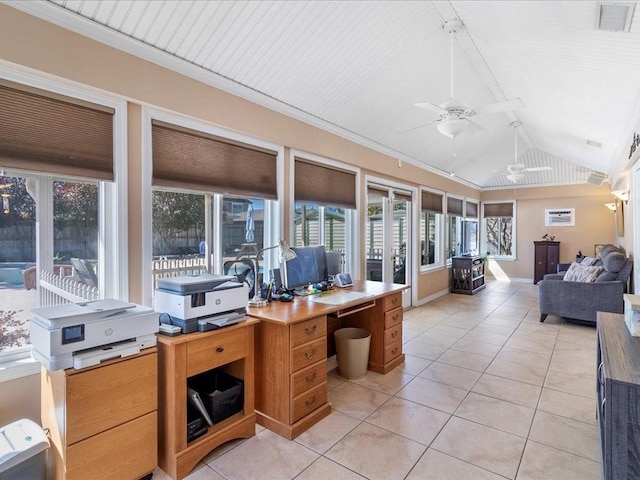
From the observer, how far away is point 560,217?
8.91 metres

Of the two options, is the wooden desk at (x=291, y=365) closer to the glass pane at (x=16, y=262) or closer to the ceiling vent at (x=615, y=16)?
the glass pane at (x=16, y=262)

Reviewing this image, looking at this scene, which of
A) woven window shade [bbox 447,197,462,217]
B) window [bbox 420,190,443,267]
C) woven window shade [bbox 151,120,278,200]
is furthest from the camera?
woven window shade [bbox 447,197,462,217]

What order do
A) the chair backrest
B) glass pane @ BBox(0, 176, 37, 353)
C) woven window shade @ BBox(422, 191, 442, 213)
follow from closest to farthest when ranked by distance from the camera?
glass pane @ BBox(0, 176, 37, 353) → the chair backrest → woven window shade @ BBox(422, 191, 442, 213)

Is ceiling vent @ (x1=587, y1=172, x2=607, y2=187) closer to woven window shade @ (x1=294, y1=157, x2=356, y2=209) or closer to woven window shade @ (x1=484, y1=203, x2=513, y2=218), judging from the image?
woven window shade @ (x1=484, y1=203, x2=513, y2=218)

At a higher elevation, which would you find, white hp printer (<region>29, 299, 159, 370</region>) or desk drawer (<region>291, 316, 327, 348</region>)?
white hp printer (<region>29, 299, 159, 370</region>)

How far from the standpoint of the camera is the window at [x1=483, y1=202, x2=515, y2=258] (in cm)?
960

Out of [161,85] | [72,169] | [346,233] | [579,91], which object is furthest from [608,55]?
[72,169]

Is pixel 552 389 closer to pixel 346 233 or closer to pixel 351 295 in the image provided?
pixel 351 295

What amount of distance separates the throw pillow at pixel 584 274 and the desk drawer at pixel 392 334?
336cm

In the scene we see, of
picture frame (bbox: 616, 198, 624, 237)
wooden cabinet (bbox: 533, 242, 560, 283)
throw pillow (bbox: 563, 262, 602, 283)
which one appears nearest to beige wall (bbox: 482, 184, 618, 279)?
wooden cabinet (bbox: 533, 242, 560, 283)

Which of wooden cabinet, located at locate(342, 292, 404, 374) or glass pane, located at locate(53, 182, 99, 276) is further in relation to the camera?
wooden cabinet, located at locate(342, 292, 404, 374)

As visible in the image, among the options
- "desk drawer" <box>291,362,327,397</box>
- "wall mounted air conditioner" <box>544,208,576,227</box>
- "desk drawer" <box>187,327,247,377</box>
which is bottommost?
"desk drawer" <box>291,362,327,397</box>

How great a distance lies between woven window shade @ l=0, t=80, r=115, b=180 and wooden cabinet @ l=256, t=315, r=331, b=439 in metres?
1.55

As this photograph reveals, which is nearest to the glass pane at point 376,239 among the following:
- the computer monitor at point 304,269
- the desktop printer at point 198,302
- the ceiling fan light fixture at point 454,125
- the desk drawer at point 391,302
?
the desk drawer at point 391,302
